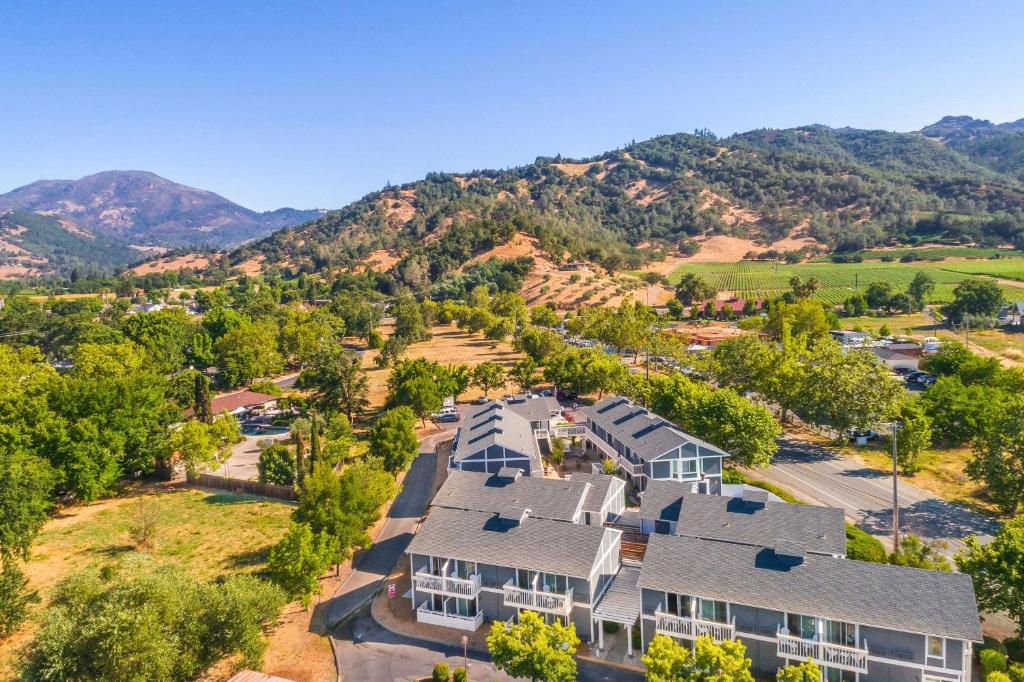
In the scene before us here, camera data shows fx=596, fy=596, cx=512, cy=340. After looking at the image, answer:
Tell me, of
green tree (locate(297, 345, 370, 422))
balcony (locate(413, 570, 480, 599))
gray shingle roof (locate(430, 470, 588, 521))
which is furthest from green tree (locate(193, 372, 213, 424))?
balcony (locate(413, 570, 480, 599))

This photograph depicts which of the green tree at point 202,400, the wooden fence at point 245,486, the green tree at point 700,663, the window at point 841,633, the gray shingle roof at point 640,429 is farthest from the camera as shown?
the green tree at point 202,400

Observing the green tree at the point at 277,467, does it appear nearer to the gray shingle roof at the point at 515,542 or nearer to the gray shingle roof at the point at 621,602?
the gray shingle roof at the point at 515,542

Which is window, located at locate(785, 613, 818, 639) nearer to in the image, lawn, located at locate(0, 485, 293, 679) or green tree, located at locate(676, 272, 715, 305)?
lawn, located at locate(0, 485, 293, 679)

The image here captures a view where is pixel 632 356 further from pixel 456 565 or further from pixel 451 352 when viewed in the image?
pixel 456 565

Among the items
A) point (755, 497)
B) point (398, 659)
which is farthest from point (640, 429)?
point (398, 659)

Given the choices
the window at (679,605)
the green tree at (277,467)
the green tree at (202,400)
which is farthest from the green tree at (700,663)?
the green tree at (202,400)

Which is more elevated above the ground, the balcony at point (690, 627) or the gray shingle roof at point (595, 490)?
the gray shingle roof at point (595, 490)

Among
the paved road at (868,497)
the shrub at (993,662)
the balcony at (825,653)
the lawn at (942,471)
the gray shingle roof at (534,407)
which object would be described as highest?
the gray shingle roof at (534,407)

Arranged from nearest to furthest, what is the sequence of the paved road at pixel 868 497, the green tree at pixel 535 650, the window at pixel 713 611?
1. the green tree at pixel 535 650
2. the window at pixel 713 611
3. the paved road at pixel 868 497

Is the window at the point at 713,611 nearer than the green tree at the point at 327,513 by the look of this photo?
Yes
